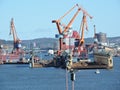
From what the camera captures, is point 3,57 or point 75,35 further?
point 3,57

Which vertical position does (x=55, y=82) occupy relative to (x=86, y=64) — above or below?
below

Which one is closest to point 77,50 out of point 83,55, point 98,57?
point 83,55

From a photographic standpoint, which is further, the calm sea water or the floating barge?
the floating barge

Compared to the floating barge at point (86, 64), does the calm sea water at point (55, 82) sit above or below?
below

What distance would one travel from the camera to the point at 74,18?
8056cm

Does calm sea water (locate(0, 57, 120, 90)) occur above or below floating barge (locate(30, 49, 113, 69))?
below

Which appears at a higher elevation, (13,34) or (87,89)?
(13,34)

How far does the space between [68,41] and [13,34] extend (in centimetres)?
1691

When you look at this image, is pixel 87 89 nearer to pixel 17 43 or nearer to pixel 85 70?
pixel 85 70

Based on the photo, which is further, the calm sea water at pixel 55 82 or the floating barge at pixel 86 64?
the floating barge at pixel 86 64

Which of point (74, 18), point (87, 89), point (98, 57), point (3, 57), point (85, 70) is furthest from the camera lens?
point (3, 57)

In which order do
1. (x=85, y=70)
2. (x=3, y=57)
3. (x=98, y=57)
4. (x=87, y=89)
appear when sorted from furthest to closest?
(x=3, y=57) < (x=98, y=57) < (x=85, y=70) < (x=87, y=89)

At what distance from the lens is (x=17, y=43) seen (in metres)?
92.9

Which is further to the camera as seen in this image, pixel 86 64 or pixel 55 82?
pixel 86 64
